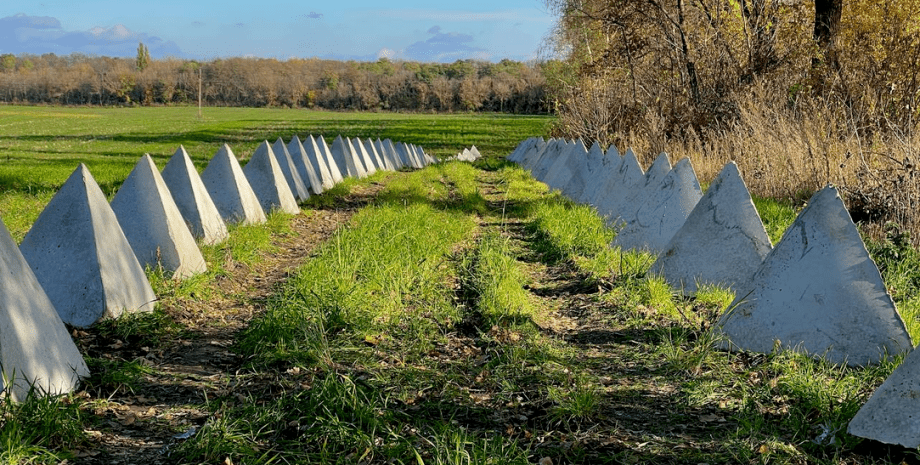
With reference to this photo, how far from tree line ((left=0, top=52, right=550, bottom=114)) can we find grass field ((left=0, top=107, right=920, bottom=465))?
83.1 m

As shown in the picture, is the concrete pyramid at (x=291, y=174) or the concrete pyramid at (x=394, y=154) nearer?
the concrete pyramid at (x=291, y=174)

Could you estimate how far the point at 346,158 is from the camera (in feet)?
58.9

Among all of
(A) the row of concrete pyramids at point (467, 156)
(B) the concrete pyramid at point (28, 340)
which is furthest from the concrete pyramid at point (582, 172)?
(A) the row of concrete pyramids at point (467, 156)

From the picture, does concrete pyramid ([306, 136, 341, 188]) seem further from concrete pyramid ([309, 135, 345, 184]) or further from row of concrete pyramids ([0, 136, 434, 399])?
row of concrete pyramids ([0, 136, 434, 399])

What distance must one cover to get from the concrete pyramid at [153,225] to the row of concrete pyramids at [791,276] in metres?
3.87

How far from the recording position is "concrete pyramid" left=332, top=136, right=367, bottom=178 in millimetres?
17750

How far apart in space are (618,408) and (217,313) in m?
3.13

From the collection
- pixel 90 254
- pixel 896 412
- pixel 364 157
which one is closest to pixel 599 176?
pixel 90 254

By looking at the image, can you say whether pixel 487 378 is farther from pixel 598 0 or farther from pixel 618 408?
pixel 598 0

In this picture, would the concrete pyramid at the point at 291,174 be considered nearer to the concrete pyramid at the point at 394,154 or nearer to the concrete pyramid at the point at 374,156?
the concrete pyramid at the point at 374,156

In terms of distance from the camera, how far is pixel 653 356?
4785mm

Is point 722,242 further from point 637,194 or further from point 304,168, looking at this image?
point 304,168

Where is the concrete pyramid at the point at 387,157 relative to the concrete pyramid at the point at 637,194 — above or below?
below

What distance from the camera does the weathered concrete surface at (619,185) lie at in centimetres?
930
